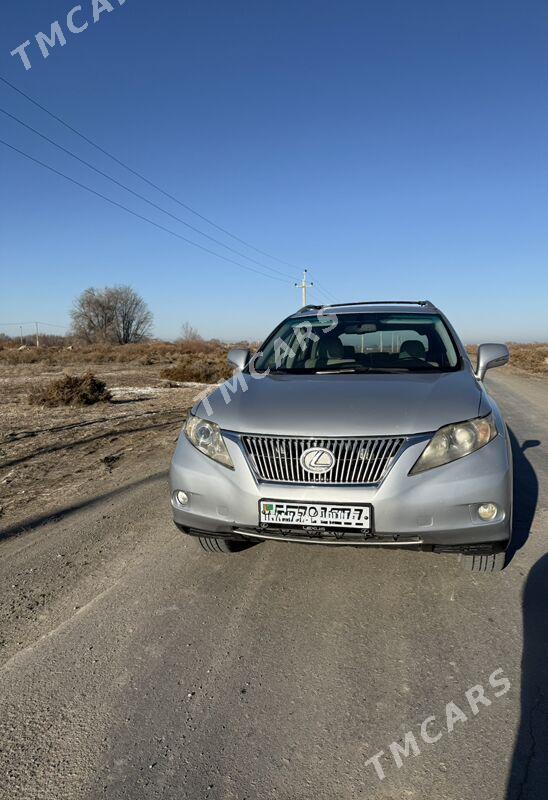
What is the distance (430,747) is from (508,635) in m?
0.89

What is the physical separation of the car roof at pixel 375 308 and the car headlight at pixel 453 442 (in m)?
2.07

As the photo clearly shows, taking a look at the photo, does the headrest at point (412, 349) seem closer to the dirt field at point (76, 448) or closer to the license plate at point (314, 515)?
the license plate at point (314, 515)

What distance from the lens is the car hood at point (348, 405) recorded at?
9.25 ft

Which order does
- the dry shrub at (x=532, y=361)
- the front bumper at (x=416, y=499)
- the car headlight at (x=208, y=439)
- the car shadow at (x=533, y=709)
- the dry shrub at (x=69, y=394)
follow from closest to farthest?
the car shadow at (x=533, y=709) → the front bumper at (x=416, y=499) → the car headlight at (x=208, y=439) → the dry shrub at (x=69, y=394) → the dry shrub at (x=532, y=361)

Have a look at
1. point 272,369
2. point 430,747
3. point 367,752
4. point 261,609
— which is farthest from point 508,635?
point 272,369

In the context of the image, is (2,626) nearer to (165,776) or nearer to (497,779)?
(165,776)

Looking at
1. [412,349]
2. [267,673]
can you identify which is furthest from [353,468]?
[412,349]

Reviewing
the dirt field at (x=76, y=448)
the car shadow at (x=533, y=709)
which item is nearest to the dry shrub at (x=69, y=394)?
the dirt field at (x=76, y=448)

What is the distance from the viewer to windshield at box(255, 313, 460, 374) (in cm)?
400

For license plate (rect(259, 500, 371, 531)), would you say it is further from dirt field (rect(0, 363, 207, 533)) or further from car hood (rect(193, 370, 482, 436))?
dirt field (rect(0, 363, 207, 533))

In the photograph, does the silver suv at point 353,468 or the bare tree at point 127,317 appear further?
the bare tree at point 127,317

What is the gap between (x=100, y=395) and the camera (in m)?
12.6

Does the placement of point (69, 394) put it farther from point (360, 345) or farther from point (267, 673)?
point (267, 673)

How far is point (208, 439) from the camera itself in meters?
3.12
